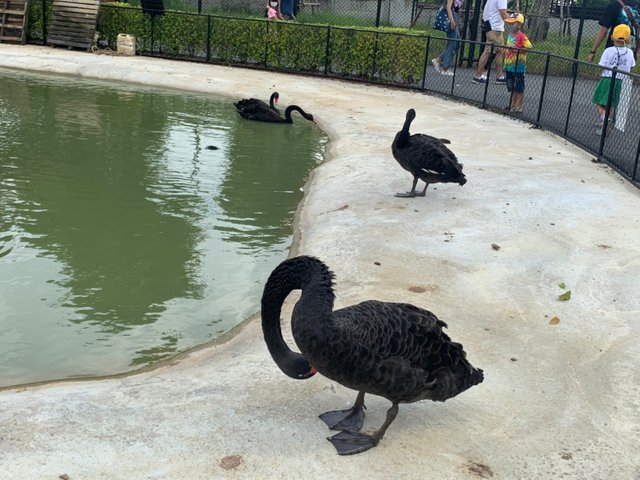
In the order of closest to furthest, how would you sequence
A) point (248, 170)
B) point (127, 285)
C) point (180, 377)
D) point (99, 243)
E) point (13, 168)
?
point (180, 377)
point (127, 285)
point (99, 243)
point (13, 168)
point (248, 170)

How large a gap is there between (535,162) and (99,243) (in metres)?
6.09

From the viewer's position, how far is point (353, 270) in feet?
20.2

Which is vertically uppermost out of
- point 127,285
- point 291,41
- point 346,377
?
point 291,41

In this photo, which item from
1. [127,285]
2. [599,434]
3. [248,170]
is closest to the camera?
[599,434]

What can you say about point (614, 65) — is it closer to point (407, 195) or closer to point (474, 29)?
point (407, 195)

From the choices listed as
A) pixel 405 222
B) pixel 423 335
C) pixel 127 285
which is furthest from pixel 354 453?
pixel 405 222

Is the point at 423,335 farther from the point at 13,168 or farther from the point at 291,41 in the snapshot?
the point at 291,41

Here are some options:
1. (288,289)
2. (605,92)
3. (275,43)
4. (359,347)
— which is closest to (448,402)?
(359,347)

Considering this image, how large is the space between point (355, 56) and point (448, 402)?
47.4 feet

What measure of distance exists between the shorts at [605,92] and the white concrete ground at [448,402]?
2.08 meters

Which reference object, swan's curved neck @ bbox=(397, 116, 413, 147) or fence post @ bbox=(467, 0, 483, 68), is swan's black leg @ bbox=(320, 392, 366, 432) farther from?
fence post @ bbox=(467, 0, 483, 68)

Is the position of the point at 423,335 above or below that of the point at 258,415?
above

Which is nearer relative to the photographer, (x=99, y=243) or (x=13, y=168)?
(x=99, y=243)

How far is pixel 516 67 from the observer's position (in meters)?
13.4
